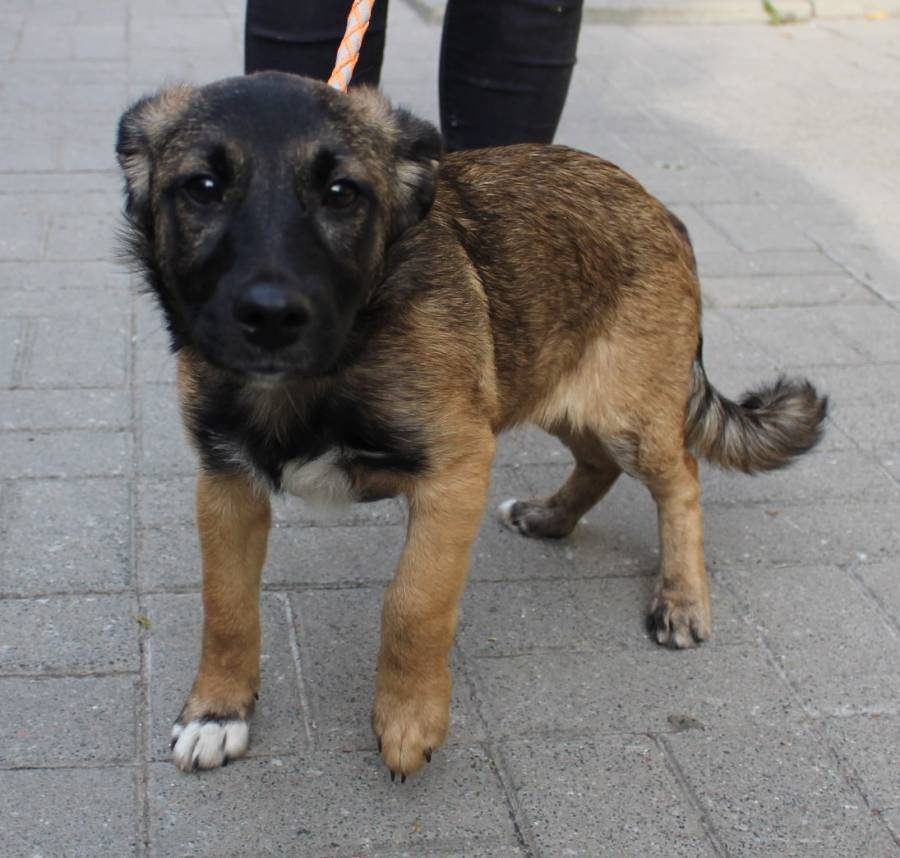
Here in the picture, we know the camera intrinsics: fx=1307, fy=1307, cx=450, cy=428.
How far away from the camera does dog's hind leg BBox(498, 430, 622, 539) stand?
364 centimetres

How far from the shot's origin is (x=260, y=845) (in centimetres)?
255

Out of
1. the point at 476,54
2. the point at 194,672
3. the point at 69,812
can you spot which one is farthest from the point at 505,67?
the point at 69,812

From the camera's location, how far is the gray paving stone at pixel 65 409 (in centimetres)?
414

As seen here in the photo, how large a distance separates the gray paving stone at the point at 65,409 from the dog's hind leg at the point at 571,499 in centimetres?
133

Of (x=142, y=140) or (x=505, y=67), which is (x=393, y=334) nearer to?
(x=142, y=140)

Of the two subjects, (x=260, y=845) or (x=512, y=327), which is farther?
(x=512, y=327)

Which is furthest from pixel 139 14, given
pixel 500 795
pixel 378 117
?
pixel 500 795

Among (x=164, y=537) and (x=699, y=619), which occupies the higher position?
(x=699, y=619)

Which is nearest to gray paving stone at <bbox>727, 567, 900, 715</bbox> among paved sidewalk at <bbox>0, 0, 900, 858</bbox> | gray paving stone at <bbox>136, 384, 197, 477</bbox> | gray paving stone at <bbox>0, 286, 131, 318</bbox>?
paved sidewalk at <bbox>0, 0, 900, 858</bbox>

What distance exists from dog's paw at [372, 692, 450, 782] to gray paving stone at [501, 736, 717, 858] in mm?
185

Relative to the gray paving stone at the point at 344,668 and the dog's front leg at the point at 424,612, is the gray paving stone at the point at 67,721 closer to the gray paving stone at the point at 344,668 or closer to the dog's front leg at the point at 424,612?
the gray paving stone at the point at 344,668

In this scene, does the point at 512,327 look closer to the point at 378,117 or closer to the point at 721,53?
the point at 378,117

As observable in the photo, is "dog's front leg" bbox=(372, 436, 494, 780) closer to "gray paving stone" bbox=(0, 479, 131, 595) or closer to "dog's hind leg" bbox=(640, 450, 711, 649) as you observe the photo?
"dog's hind leg" bbox=(640, 450, 711, 649)

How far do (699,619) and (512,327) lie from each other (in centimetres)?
89
